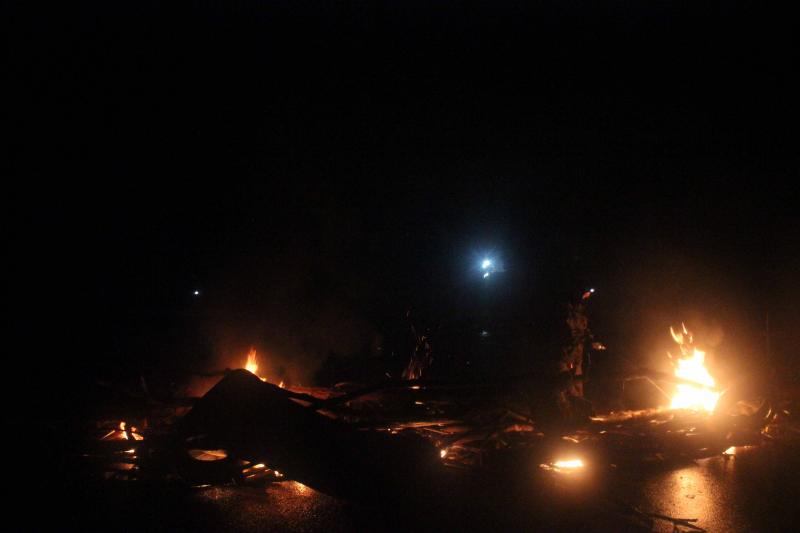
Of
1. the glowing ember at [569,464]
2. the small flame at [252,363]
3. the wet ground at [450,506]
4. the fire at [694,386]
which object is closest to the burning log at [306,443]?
the wet ground at [450,506]

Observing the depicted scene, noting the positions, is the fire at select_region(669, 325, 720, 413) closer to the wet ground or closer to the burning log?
the wet ground

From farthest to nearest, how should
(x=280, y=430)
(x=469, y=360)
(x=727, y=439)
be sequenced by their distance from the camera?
(x=469, y=360) < (x=727, y=439) < (x=280, y=430)

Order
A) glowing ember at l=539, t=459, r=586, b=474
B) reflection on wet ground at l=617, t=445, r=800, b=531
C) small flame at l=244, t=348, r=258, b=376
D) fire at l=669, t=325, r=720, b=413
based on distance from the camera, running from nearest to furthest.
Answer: reflection on wet ground at l=617, t=445, r=800, b=531, glowing ember at l=539, t=459, r=586, b=474, fire at l=669, t=325, r=720, b=413, small flame at l=244, t=348, r=258, b=376

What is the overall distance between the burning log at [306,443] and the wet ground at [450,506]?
0.20 meters

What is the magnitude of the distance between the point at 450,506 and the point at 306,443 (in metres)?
1.78

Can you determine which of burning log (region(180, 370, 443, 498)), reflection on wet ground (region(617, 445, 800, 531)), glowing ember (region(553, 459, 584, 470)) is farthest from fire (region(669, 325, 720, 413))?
burning log (region(180, 370, 443, 498))

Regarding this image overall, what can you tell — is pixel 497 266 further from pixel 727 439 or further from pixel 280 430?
pixel 280 430

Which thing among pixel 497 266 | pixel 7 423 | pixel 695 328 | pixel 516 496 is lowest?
pixel 516 496

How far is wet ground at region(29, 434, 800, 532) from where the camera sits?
15.4 feet

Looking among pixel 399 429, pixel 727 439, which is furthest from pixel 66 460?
pixel 727 439

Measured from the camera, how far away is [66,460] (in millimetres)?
5797

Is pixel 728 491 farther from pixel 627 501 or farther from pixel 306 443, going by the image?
pixel 306 443

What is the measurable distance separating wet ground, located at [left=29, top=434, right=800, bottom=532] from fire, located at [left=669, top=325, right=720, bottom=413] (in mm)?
3203

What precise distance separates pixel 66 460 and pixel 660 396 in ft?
36.7
